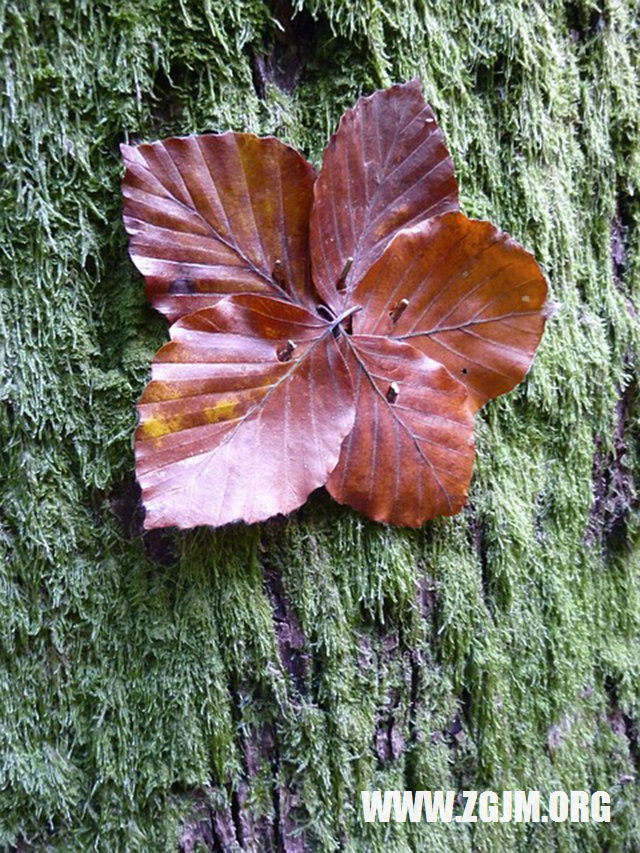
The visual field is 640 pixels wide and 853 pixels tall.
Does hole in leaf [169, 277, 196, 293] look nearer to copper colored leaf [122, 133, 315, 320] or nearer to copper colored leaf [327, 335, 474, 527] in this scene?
copper colored leaf [122, 133, 315, 320]

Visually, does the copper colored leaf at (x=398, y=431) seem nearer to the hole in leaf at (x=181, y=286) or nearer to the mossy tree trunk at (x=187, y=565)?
the mossy tree trunk at (x=187, y=565)

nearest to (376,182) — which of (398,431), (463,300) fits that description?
(463,300)

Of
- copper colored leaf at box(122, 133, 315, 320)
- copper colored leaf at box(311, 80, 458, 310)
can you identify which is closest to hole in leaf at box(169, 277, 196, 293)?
copper colored leaf at box(122, 133, 315, 320)

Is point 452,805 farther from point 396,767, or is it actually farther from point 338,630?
point 338,630

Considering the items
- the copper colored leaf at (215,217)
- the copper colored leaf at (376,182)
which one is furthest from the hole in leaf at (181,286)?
the copper colored leaf at (376,182)

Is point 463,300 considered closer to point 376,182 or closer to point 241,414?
point 376,182
